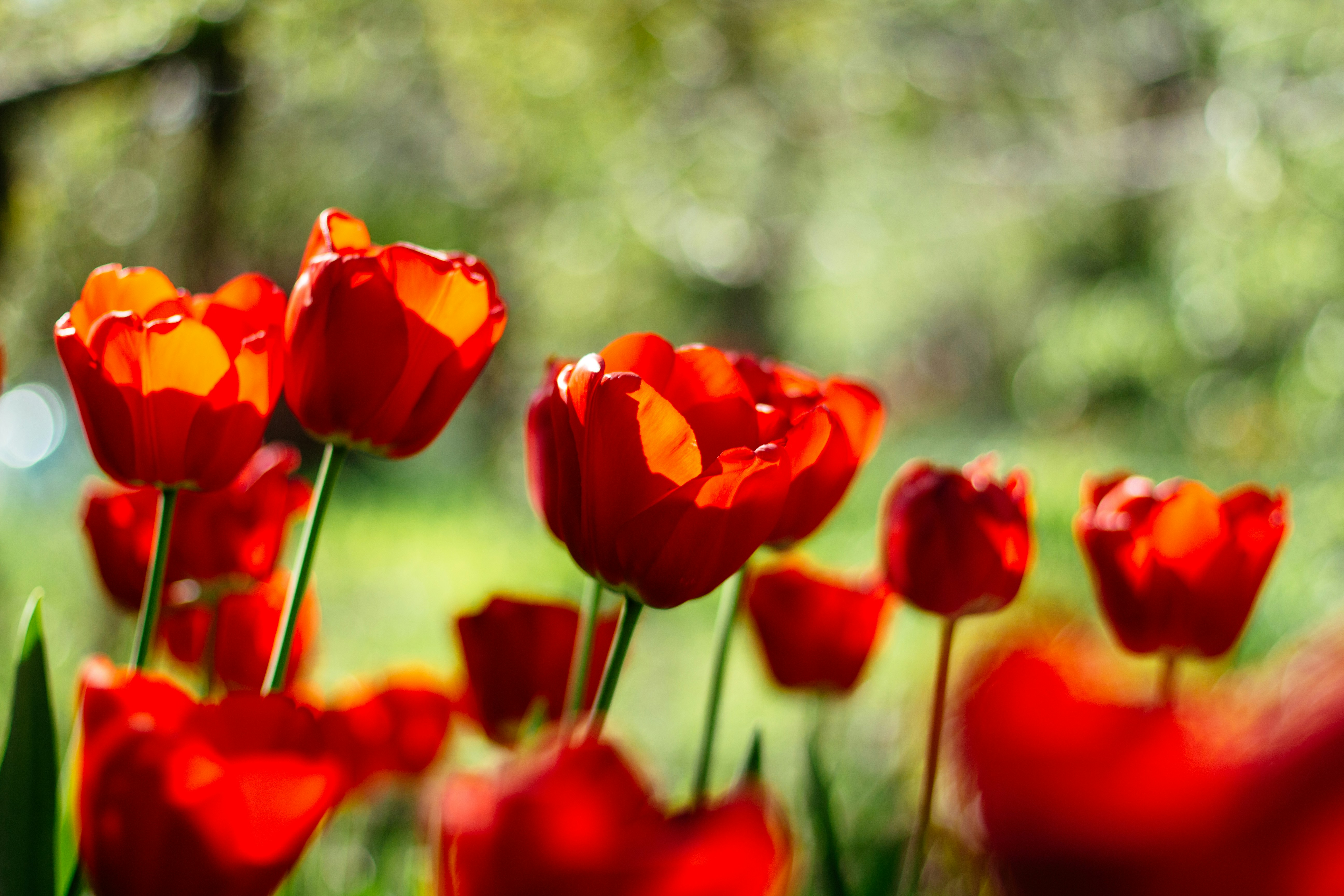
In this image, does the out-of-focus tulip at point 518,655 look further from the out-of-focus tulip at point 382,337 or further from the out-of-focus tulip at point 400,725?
the out-of-focus tulip at point 382,337

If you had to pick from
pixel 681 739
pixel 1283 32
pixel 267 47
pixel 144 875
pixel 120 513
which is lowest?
pixel 681 739

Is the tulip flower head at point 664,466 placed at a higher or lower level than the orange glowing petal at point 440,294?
lower

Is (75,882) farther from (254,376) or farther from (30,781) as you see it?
(254,376)

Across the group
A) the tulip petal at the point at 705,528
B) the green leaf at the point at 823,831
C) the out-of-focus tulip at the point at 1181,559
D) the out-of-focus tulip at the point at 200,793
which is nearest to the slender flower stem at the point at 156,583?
Result: the out-of-focus tulip at the point at 200,793

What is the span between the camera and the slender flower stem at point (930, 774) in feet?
2.07

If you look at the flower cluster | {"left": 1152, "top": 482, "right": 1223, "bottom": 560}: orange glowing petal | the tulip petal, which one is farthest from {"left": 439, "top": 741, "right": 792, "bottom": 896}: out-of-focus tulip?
{"left": 1152, "top": 482, "right": 1223, "bottom": 560}: orange glowing petal

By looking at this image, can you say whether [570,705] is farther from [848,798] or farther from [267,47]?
[267,47]

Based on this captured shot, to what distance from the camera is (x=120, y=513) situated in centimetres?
75

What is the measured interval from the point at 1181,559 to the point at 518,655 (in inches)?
16.3

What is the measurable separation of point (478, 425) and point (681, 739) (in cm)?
743

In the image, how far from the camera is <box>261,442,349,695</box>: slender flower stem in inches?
21.0

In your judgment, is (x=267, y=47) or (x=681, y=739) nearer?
(x=267, y=47)

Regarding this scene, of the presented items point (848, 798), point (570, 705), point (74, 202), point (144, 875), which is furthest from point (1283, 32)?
point (144, 875)

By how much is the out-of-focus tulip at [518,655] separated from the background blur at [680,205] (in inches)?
9.8
